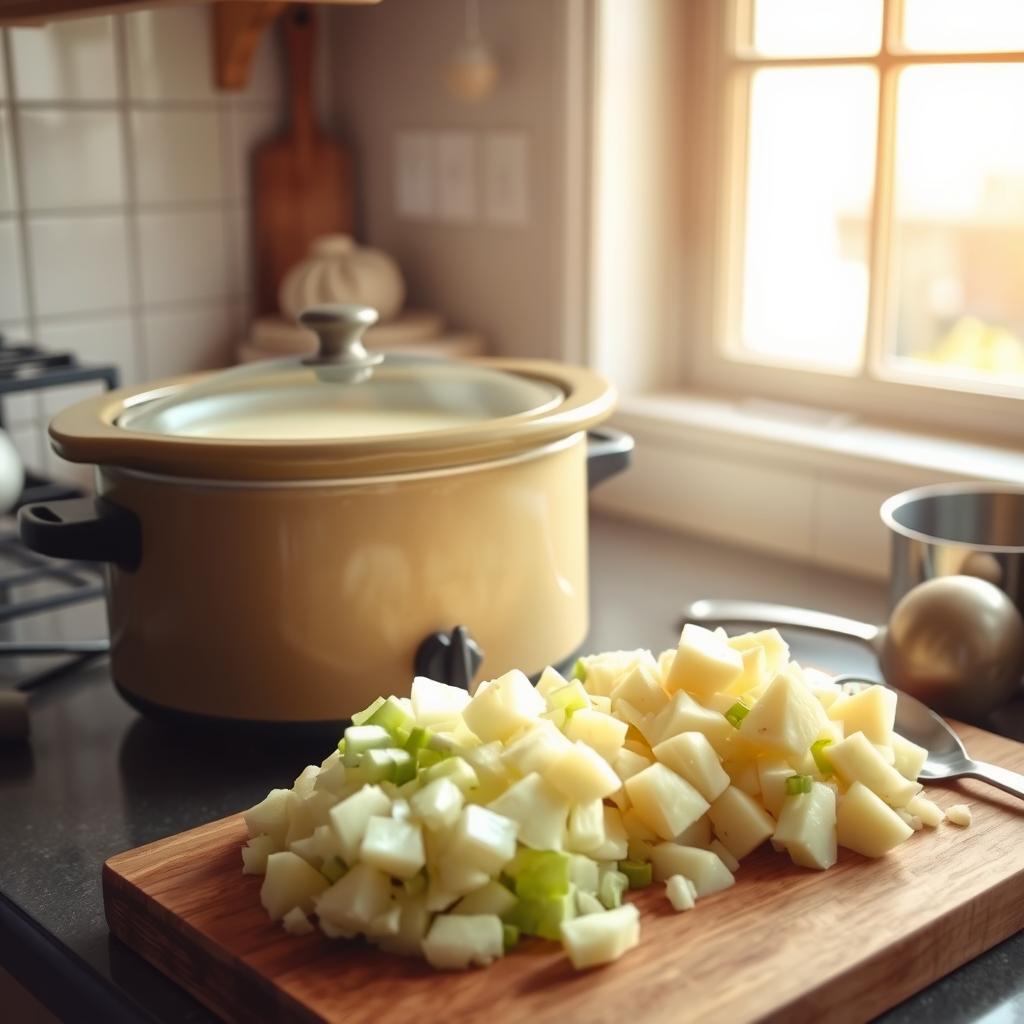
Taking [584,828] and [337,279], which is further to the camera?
[337,279]

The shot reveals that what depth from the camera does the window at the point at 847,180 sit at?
1.47 m

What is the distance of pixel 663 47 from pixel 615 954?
1.22 meters

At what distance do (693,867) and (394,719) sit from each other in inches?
6.8

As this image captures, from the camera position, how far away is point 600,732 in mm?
755

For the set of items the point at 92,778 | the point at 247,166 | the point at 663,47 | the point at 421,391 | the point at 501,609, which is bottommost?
the point at 92,778

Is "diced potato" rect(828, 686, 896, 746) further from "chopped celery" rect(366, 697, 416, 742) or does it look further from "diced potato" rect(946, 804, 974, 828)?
"chopped celery" rect(366, 697, 416, 742)

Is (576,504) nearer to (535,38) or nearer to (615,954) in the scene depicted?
(615,954)

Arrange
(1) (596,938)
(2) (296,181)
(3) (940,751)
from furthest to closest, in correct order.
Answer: (2) (296,181)
(3) (940,751)
(1) (596,938)

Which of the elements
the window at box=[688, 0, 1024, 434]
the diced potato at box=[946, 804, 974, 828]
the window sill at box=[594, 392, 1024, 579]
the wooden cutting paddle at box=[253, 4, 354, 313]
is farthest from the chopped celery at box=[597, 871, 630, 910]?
the wooden cutting paddle at box=[253, 4, 354, 313]

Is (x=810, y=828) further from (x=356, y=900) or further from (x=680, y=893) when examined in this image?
(x=356, y=900)

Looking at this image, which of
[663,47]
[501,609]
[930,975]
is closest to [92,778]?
[501,609]

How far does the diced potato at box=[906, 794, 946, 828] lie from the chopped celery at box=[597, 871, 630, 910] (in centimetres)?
19

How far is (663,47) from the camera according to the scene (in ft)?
5.36

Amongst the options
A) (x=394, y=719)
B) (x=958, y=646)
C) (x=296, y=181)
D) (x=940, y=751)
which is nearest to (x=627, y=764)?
(x=394, y=719)
